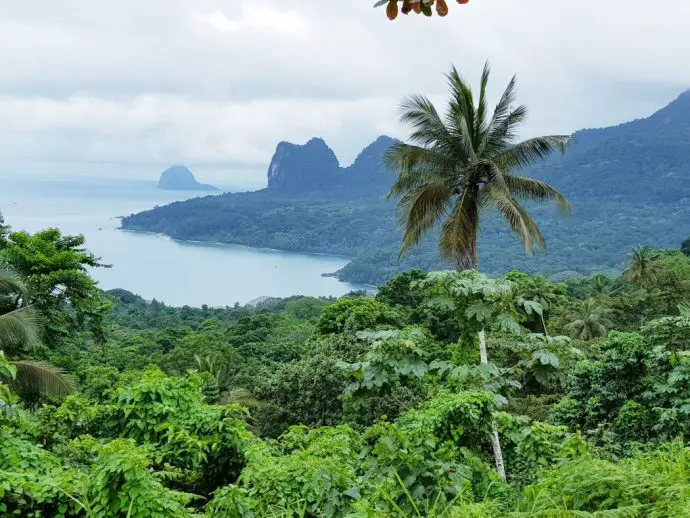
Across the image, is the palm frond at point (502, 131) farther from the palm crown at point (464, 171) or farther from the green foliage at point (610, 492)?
the green foliage at point (610, 492)

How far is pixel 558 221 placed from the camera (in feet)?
450

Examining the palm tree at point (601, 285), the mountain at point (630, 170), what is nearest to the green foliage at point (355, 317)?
the palm tree at point (601, 285)

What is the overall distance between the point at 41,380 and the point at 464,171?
6793mm

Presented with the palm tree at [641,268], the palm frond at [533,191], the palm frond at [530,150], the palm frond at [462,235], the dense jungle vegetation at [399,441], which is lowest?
the palm tree at [641,268]

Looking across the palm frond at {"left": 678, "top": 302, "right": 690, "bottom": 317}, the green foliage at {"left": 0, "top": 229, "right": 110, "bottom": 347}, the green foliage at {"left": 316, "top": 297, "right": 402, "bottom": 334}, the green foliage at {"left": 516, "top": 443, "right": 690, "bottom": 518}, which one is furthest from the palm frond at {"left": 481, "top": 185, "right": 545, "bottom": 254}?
the green foliage at {"left": 316, "top": 297, "right": 402, "bottom": 334}

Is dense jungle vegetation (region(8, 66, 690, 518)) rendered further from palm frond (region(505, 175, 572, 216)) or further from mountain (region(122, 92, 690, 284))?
mountain (region(122, 92, 690, 284))

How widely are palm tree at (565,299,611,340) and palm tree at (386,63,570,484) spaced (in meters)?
20.6

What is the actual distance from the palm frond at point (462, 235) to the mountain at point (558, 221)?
3476 inches

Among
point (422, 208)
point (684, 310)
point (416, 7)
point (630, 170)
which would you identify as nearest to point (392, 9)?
point (416, 7)

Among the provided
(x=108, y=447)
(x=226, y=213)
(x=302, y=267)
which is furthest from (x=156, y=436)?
(x=226, y=213)

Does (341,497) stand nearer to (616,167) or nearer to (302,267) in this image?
(302,267)

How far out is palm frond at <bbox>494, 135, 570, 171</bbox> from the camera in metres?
8.63

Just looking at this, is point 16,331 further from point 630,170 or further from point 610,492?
point 630,170

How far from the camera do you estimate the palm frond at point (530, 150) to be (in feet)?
28.3
